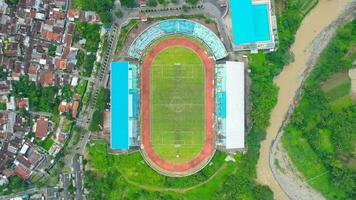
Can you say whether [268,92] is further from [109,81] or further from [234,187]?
[109,81]

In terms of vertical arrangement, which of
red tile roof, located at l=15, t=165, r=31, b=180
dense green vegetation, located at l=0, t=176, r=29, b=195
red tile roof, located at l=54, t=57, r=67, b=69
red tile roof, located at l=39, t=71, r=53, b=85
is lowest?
dense green vegetation, located at l=0, t=176, r=29, b=195

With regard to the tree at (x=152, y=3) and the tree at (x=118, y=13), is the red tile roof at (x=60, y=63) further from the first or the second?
the tree at (x=152, y=3)

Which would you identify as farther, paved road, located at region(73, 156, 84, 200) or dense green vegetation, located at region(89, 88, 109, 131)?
paved road, located at region(73, 156, 84, 200)

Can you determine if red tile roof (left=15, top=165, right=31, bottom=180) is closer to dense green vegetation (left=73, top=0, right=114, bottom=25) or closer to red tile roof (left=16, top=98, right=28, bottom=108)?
red tile roof (left=16, top=98, right=28, bottom=108)

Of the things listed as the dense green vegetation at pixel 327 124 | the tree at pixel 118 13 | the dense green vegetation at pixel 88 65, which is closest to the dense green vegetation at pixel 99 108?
the dense green vegetation at pixel 88 65

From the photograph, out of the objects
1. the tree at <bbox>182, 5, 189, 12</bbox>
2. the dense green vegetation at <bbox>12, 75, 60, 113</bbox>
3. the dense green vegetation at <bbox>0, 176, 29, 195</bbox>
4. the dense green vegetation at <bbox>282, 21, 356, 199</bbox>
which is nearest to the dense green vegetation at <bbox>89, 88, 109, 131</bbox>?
the dense green vegetation at <bbox>12, 75, 60, 113</bbox>

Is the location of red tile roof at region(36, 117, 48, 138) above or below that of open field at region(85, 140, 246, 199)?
above

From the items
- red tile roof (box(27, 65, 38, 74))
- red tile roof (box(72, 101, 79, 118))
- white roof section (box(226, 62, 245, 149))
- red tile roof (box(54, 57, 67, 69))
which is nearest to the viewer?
white roof section (box(226, 62, 245, 149))
